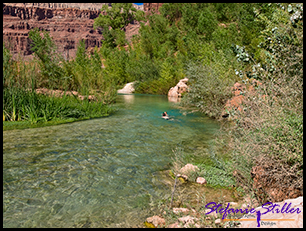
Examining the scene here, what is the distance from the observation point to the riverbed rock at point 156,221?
11.2 feet

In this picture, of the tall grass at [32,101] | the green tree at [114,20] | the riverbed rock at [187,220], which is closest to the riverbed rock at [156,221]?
the riverbed rock at [187,220]

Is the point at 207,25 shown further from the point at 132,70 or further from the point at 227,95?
the point at 227,95

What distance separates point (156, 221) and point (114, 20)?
67.6 metres

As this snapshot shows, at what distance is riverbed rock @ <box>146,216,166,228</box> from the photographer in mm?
3411

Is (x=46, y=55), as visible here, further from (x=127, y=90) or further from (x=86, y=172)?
(x=127, y=90)

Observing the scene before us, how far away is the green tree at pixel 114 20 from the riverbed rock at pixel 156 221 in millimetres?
61011

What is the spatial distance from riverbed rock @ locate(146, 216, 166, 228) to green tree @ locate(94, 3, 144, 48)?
6101 cm

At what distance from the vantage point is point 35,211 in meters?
3.82

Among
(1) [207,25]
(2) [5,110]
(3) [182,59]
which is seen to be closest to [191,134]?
(2) [5,110]

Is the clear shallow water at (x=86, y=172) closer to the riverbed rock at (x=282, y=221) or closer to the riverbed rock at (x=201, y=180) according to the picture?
the riverbed rock at (x=201, y=180)

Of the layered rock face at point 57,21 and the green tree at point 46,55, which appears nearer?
the green tree at point 46,55

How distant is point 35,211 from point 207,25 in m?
34.2

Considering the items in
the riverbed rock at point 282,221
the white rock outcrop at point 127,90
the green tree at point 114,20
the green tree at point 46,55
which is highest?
the green tree at point 114,20

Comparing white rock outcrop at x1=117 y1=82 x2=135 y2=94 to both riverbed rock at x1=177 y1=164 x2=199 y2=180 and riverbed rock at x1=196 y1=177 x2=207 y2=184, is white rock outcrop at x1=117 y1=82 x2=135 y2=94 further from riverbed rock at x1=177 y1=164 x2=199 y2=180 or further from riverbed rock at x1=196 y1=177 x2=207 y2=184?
riverbed rock at x1=196 y1=177 x2=207 y2=184
